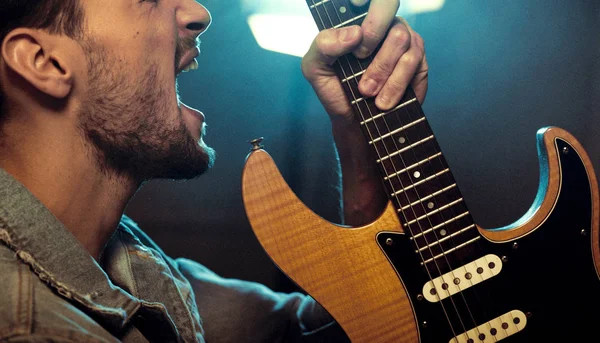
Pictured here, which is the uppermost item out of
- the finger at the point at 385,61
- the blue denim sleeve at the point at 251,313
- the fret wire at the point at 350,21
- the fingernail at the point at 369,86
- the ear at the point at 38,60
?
the ear at the point at 38,60

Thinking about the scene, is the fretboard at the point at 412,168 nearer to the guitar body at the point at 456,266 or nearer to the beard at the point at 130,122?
the guitar body at the point at 456,266

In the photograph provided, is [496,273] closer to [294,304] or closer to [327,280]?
[327,280]

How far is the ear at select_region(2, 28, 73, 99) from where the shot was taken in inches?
42.4

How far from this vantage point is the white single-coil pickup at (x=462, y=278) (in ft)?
3.40

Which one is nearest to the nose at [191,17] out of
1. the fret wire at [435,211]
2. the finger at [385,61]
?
the finger at [385,61]

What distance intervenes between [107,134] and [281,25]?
952 mm

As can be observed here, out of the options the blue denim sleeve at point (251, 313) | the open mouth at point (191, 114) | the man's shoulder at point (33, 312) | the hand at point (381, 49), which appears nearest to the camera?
the man's shoulder at point (33, 312)

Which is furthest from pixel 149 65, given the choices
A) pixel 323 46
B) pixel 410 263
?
pixel 410 263

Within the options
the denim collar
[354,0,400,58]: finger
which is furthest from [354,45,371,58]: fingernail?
the denim collar

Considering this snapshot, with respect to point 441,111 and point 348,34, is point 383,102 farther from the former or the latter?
point 441,111

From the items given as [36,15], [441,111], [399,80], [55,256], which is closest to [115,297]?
[55,256]

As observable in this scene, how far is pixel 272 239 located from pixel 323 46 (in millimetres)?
403

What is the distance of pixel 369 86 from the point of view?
1063mm

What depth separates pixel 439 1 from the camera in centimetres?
202
